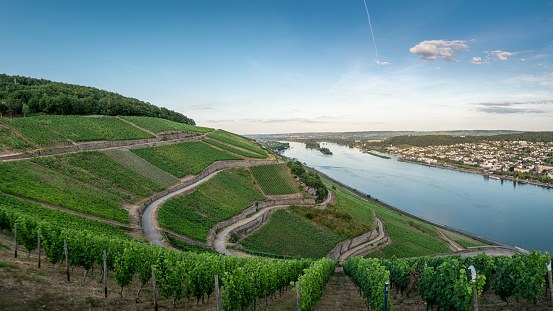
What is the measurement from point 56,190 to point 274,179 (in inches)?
1293

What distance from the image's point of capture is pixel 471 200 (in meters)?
84.2

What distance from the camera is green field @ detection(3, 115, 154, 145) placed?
3838 cm

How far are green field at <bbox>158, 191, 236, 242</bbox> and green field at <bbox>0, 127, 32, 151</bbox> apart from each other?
20.0m

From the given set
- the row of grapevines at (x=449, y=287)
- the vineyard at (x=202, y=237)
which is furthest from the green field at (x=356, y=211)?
the row of grapevines at (x=449, y=287)

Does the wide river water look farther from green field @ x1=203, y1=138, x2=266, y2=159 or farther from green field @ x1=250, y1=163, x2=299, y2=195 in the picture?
green field @ x1=203, y1=138, x2=266, y2=159

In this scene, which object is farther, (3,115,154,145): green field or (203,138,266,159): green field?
(203,138,266,159): green field

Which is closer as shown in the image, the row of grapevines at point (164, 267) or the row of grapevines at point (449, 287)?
the row of grapevines at point (449, 287)

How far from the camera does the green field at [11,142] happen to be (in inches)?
1280

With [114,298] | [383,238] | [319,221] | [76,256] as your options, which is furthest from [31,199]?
[383,238]

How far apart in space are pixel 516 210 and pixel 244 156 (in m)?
77.8

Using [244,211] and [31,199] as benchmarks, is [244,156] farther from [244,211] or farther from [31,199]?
[31,199]

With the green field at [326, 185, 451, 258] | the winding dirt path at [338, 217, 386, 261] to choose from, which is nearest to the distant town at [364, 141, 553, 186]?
the green field at [326, 185, 451, 258]

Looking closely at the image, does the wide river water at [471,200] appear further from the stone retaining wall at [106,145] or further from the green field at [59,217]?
the green field at [59,217]

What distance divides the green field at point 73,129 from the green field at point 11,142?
62.4 inches
